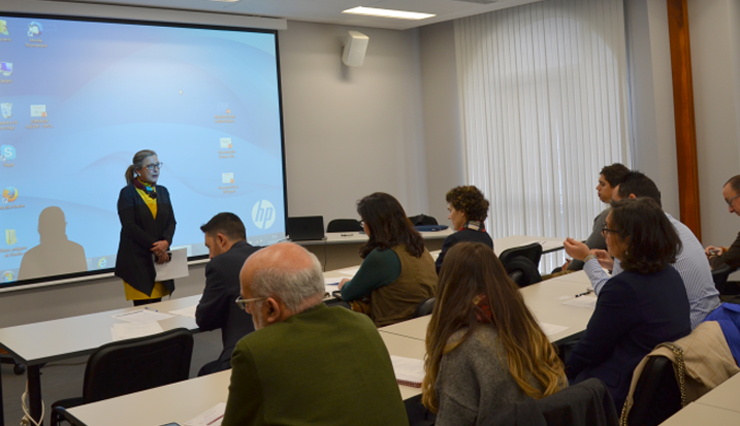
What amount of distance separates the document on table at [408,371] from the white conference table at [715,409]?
81cm

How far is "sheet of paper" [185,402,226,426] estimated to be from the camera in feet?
6.40

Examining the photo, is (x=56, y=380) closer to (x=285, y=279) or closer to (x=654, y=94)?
(x=285, y=279)

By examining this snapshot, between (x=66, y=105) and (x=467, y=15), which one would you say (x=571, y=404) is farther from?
(x=467, y=15)

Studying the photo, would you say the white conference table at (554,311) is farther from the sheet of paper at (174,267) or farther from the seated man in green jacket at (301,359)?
the sheet of paper at (174,267)

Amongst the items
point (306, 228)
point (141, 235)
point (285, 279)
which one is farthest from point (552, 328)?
point (306, 228)

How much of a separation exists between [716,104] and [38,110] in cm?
622

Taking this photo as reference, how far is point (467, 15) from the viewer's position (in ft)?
23.8

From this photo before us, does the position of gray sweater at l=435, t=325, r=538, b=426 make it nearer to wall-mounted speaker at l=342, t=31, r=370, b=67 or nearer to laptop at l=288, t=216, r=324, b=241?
laptop at l=288, t=216, r=324, b=241

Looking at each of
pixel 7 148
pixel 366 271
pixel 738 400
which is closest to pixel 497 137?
pixel 366 271

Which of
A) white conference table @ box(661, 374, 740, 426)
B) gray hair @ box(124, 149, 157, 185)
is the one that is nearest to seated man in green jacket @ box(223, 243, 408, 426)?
white conference table @ box(661, 374, 740, 426)

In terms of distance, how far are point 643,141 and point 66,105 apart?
18.3ft

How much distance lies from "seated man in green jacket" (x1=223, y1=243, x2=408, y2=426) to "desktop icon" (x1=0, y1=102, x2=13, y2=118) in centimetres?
451

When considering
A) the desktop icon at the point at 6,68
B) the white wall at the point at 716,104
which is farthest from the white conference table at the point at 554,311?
the desktop icon at the point at 6,68

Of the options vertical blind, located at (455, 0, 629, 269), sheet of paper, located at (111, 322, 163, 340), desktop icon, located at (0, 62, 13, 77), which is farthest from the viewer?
vertical blind, located at (455, 0, 629, 269)
